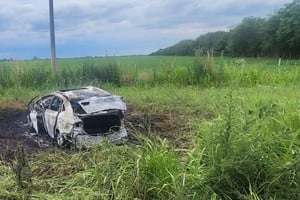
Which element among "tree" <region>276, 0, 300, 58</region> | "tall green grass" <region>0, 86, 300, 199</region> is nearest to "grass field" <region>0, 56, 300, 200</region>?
"tall green grass" <region>0, 86, 300, 199</region>

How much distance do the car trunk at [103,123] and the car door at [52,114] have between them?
1.40 ft

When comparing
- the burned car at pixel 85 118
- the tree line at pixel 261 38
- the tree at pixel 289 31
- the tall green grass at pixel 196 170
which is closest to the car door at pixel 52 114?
the burned car at pixel 85 118

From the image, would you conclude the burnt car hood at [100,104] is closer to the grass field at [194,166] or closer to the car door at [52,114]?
the car door at [52,114]

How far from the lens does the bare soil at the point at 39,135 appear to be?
5.22 m

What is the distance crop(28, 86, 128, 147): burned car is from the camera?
5.09m

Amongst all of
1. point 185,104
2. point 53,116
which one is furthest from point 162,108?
point 53,116

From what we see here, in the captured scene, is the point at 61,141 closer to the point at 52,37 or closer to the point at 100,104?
the point at 100,104

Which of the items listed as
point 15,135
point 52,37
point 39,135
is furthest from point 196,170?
point 52,37

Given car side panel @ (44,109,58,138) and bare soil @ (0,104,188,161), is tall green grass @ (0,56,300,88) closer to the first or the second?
bare soil @ (0,104,188,161)

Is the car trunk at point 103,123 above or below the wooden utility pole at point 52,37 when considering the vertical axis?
below

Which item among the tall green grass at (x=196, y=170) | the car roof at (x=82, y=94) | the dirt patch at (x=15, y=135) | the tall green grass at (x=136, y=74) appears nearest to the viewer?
the tall green grass at (x=196, y=170)

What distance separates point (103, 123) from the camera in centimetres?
533

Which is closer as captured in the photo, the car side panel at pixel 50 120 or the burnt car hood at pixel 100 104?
the burnt car hood at pixel 100 104

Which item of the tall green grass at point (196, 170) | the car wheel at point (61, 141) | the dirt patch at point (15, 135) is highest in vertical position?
the tall green grass at point (196, 170)
